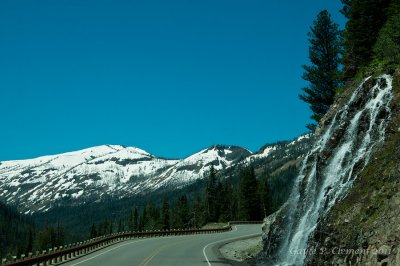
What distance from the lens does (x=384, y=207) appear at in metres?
14.1

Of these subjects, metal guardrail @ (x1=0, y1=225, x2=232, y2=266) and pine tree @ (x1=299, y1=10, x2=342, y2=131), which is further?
pine tree @ (x1=299, y1=10, x2=342, y2=131)

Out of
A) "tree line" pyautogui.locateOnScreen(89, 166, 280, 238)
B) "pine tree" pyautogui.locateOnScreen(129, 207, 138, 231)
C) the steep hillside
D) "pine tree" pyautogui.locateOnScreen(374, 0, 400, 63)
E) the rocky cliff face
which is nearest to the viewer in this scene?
the steep hillside

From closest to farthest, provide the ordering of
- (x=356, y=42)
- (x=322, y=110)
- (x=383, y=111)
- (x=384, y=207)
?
(x=384, y=207) < (x=383, y=111) < (x=356, y=42) < (x=322, y=110)

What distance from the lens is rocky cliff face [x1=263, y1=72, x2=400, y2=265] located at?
1459cm

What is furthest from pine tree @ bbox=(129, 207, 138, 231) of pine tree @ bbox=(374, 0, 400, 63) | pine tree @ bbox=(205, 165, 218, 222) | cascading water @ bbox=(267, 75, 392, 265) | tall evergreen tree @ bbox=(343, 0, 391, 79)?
pine tree @ bbox=(374, 0, 400, 63)

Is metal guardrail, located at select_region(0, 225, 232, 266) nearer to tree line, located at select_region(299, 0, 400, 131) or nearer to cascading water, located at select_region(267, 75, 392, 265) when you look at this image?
cascading water, located at select_region(267, 75, 392, 265)

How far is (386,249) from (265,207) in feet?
280

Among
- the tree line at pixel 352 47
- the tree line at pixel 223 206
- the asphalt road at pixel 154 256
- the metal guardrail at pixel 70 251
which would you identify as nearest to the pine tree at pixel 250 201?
the tree line at pixel 223 206

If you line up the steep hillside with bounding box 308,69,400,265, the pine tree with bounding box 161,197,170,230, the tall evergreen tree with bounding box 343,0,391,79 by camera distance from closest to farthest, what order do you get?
the steep hillside with bounding box 308,69,400,265
the tall evergreen tree with bounding box 343,0,391,79
the pine tree with bounding box 161,197,170,230

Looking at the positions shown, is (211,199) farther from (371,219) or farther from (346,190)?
(371,219)

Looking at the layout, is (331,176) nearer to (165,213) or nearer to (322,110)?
(322,110)

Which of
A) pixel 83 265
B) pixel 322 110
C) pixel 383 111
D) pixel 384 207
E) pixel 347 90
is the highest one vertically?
pixel 322 110

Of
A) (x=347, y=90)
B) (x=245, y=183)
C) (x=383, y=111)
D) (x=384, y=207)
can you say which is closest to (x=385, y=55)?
(x=347, y=90)

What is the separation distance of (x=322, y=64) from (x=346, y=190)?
2933 cm
